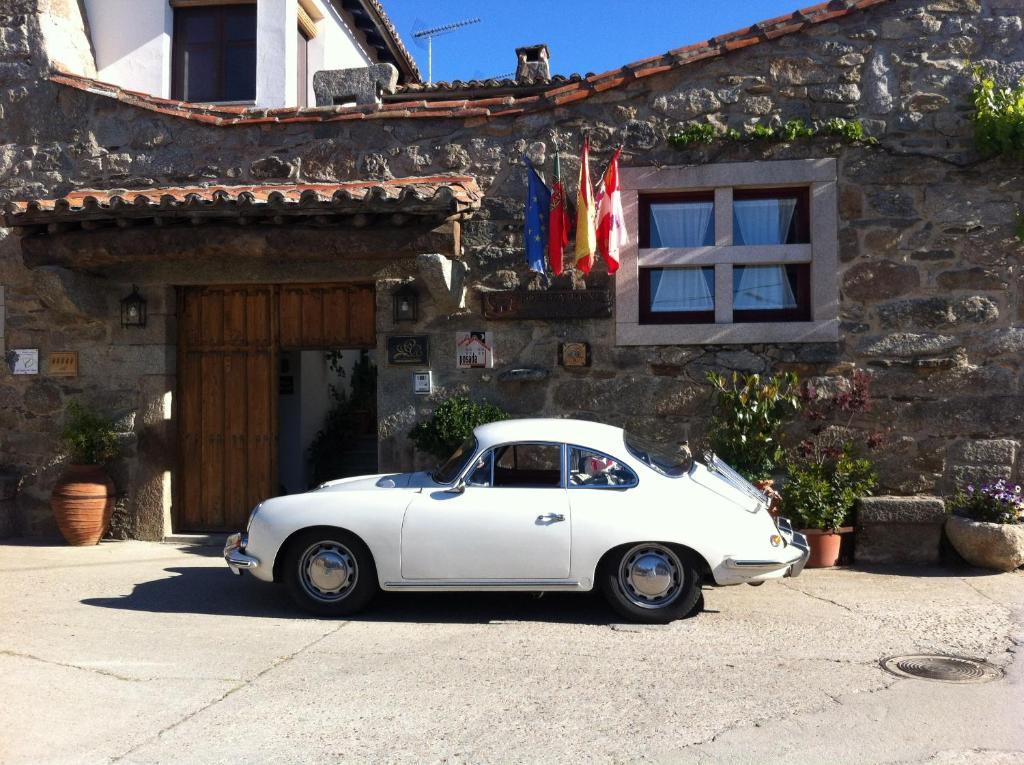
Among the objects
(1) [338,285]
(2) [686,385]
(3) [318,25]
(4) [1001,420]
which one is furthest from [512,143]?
(3) [318,25]

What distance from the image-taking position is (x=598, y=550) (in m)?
5.49

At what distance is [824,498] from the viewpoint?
7.25m

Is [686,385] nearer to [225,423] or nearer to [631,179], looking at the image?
[631,179]

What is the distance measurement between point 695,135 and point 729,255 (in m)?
1.10

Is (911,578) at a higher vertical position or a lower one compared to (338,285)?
lower

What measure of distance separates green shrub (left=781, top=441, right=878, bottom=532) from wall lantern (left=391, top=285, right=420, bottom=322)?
3.52 metres

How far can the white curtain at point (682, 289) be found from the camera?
26.7 ft

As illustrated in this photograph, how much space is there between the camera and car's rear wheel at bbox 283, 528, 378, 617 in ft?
18.7

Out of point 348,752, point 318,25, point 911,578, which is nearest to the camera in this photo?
point 348,752

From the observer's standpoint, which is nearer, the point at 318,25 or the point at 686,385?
the point at 686,385

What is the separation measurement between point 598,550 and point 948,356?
410 centimetres

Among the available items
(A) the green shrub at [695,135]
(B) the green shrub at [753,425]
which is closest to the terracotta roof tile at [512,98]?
(A) the green shrub at [695,135]

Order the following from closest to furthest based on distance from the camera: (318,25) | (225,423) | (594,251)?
1. (594,251)
2. (225,423)
3. (318,25)

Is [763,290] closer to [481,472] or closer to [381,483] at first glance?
[481,472]
